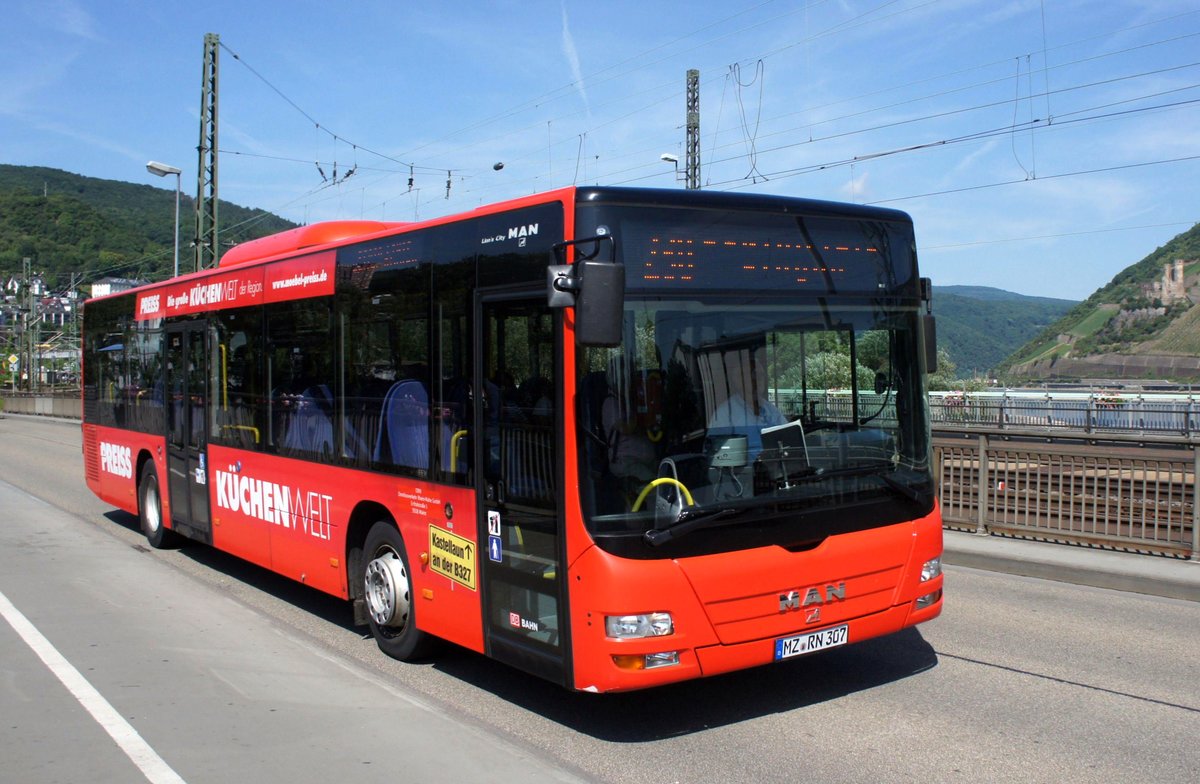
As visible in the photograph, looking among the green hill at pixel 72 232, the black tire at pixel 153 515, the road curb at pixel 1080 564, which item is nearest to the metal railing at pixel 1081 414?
the road curb at pixel 1080 564

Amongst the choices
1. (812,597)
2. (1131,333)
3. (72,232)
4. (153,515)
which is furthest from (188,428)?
(72,232)

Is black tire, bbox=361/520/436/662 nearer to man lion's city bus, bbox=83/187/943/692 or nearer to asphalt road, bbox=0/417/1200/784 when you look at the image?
man lion's city bus, bbox=83/187/943/692

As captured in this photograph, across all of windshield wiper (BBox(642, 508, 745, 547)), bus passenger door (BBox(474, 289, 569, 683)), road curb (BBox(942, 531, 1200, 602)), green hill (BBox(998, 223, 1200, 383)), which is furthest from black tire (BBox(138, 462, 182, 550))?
green hill (BBox(998, 223, 1200, 383))

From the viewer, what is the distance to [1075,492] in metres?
11.6

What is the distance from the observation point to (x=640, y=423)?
544 centimetres

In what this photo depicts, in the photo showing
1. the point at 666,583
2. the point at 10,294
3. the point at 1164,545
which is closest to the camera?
the point at 666,583

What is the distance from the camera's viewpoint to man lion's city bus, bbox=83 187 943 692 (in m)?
5.41

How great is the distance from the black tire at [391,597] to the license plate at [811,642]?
2641 millimetres

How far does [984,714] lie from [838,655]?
1527mm

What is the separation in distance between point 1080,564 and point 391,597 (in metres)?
6.95

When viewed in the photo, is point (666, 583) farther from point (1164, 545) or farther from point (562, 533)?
point (1164, 545)

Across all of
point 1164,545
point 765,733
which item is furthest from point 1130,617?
point 765,733

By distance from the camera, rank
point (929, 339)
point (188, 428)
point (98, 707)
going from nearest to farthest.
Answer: point (98, 707), point (929, 339), point (188, 428)

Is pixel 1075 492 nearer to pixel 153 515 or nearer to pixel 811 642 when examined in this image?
pixel 811 642
